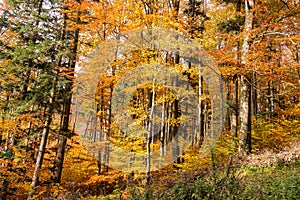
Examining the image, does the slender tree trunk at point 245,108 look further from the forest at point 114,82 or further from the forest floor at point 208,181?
the forest floor at point 208,181

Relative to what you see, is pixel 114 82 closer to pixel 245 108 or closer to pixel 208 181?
pixel 245 108

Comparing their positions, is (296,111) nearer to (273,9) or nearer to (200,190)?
(273,9)

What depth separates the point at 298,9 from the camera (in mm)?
10250

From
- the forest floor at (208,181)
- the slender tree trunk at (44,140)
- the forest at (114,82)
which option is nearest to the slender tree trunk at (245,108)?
the forest at (114,82)

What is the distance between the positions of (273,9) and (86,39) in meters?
10.5

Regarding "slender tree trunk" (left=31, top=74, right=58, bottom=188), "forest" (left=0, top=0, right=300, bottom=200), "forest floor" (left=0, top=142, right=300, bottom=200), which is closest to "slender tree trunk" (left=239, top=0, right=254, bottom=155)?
"forest" (left=0, top=0, right=300, bottom=200)

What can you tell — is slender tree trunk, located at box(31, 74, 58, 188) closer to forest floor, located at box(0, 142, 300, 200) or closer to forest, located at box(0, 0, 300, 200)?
forest, located at box(0, 0, 300, 200)

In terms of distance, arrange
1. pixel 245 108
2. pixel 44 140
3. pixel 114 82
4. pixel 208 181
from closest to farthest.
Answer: pixel 208 181
pixel 245 108
pixel 44 140
pixel 114 82

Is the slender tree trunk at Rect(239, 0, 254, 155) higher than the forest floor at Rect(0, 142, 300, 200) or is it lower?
higher

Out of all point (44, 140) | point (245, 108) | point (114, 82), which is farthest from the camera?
point (114, 82)

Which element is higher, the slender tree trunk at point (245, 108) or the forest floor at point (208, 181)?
the slender tree trunk at point (245, 108)

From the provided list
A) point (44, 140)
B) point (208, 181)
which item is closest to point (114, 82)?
point (44, 140)

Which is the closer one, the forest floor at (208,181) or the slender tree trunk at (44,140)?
the forest floor at (208,181)

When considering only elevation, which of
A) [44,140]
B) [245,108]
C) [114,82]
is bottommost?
[44,140]
